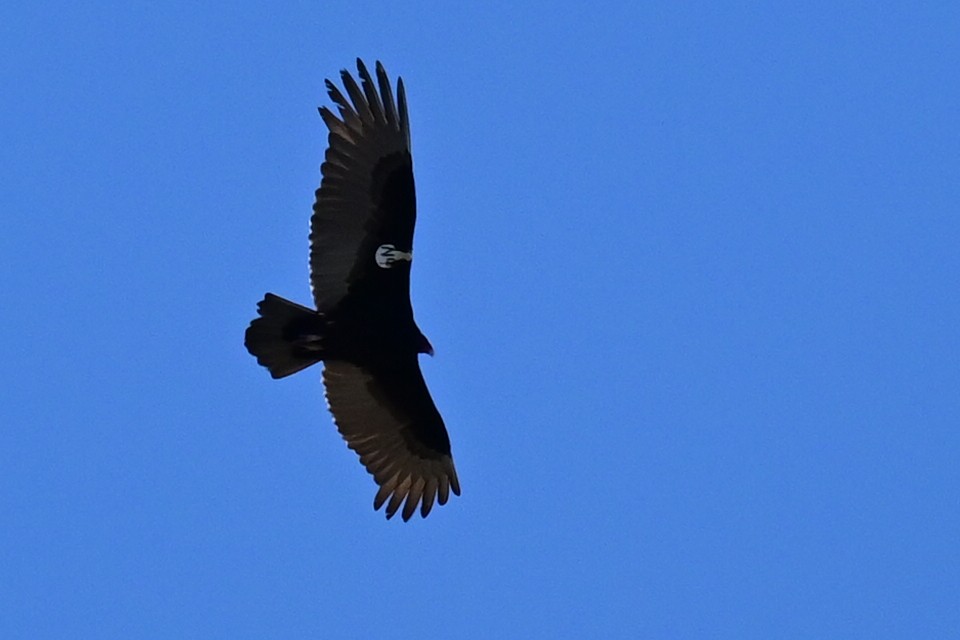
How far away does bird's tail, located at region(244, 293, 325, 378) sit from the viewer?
2014cm

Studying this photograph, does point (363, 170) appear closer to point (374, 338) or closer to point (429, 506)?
point (374, 338)

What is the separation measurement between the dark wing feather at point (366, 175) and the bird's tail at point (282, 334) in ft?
2.10

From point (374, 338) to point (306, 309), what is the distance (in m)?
0.73

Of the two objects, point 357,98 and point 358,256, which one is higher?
point 357,98

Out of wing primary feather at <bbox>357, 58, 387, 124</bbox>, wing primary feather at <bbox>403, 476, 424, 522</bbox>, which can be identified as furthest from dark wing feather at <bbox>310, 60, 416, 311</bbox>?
wing primary feather at <bbox>403, 476, 424, 522</bbox>

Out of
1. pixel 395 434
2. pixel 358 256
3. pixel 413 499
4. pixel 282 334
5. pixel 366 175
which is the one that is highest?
pixel 366 175

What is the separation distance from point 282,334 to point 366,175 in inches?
64.4

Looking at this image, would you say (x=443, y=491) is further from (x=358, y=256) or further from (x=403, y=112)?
(x=403, y=112)

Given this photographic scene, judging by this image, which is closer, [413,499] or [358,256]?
[358,256]

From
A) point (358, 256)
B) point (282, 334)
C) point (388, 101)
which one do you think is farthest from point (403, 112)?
point (282, 334)

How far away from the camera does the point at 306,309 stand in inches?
796

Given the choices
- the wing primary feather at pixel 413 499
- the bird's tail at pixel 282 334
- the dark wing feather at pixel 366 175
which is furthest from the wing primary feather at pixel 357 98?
the wing primary feather at pixel 413 499

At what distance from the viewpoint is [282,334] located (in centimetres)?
2023

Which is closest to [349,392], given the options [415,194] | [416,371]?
[416,371]
